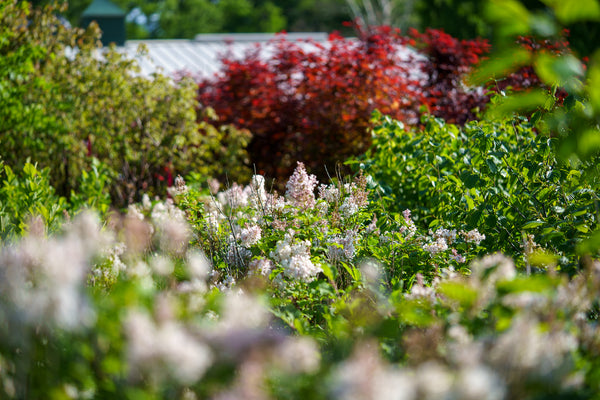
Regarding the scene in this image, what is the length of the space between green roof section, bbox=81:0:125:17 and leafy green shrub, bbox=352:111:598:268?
18.0 meters

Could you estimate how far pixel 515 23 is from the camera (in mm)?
1271

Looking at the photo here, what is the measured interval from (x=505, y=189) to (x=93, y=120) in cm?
424

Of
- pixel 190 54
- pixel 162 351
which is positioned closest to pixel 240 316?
pixel 162 351

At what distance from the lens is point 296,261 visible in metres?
2.30

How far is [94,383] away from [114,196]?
16.0ft

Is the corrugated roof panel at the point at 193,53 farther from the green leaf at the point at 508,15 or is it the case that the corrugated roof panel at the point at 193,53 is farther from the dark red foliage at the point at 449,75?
the green leaf at the point at 508,15

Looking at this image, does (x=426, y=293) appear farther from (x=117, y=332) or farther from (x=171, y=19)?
(x=171, y=19)

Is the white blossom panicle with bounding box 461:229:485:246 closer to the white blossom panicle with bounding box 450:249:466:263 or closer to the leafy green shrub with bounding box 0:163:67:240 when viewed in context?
the white blossom panicle with bounding box 450:249:466:263

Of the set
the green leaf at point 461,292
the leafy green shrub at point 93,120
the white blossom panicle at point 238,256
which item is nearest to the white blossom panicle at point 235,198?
the white blossom panicle at point 238,256

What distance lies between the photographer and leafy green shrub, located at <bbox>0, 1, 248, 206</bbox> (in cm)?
509

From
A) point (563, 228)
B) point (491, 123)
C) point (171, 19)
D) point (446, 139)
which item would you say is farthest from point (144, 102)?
point (171, 19)

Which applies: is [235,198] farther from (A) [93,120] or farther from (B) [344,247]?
(A) [93,120]

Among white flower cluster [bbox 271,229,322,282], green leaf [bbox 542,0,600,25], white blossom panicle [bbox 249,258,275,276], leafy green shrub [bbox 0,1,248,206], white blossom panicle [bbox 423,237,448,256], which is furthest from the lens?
leafy green shrub [bbox 0,1,248,206]

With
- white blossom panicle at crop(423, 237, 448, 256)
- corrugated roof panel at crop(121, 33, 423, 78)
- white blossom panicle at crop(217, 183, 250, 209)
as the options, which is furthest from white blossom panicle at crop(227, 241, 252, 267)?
corrugated roof panel at crop(121, 33, 423, 78)
